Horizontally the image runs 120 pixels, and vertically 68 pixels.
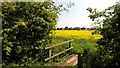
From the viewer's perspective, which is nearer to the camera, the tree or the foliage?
the tree

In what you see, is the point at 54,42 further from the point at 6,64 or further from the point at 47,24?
the point at 6,64

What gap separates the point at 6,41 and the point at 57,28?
111cm

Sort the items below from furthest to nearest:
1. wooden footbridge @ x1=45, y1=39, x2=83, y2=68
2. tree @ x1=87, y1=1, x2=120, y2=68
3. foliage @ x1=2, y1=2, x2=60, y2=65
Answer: foliage @ x1=2, y1=2, x2=60, y2=65
wooden footbridge @ x1=45, y1=39, x2=83, y2=68
tree @ x1=87, y1=1, x2=120, y2=68

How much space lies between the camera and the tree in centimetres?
426

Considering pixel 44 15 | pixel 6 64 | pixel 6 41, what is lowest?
pixel 6 64

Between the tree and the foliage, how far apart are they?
2386 mm

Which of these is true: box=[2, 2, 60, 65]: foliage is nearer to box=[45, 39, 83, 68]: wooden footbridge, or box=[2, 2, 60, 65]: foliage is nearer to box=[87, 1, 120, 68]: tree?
box=[45, 39, 83, 68]: wooden footbridge

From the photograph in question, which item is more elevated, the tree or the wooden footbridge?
the tree

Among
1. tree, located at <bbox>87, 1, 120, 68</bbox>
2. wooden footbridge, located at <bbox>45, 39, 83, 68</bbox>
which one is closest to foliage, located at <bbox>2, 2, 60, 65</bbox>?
wooden footbridge, located at <bbox>45, 39, 83, 68</bbox>

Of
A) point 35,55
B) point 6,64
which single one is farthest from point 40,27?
point 6,64

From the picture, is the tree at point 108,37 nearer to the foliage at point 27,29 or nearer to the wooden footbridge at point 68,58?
the wooden footbridge at point 68,58

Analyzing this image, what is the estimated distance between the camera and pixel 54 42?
6.95 meters

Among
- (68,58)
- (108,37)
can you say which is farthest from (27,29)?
(108,37)

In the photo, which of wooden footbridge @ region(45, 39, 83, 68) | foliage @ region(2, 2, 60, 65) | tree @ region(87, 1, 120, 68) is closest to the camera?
tree @ region(87, 1, 120, 68)
